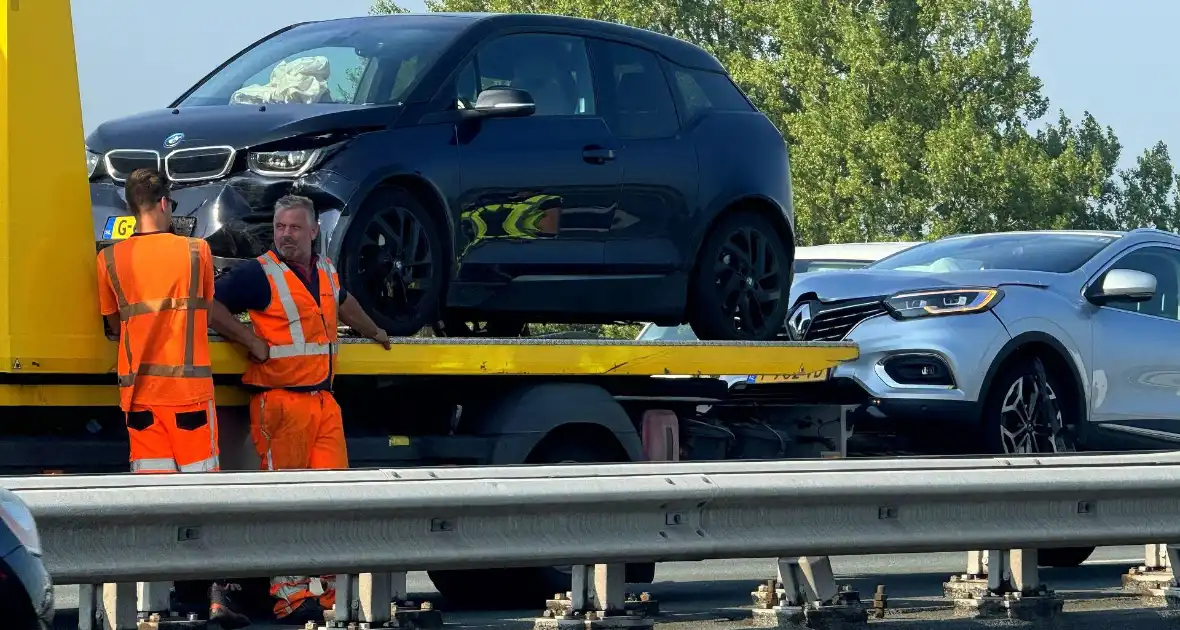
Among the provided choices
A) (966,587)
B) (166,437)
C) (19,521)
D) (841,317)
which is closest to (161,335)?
(166,437)

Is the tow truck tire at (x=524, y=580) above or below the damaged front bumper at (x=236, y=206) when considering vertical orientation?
below

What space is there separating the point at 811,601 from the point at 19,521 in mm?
3400

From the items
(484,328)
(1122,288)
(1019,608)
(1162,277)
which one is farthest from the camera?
(1162,277)

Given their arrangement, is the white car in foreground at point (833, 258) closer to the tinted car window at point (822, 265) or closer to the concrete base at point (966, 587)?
the tinted car window at point (822, 265)

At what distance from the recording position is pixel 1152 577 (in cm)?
770

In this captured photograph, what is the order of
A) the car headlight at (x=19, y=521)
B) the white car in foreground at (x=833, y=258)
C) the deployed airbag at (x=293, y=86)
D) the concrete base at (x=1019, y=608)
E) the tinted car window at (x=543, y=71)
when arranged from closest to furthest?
the car headlight at (x=19, y=521)
the concrete base at (x=1019, y=608)
the deployed airbag at (x=293, y=86)
the tinted car window at (x=543, y=71)
the white car in foreground at (x=833, y=258)

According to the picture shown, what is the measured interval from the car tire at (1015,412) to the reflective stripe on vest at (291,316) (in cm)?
443

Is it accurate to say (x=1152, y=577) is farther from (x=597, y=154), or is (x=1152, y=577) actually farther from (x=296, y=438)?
(x=296, y=438)

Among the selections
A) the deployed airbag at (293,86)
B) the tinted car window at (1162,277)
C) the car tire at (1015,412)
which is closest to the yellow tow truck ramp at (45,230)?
the deployed airbag at (293,86)

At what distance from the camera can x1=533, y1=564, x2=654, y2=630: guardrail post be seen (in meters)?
6.36

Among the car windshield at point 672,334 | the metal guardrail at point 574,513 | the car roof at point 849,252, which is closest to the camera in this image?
the metal guardrail at point 574,513

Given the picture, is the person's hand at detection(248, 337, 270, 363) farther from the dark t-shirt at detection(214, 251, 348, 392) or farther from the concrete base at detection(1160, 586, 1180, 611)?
the concrete base at detection(1160, 586, 1180, 611)

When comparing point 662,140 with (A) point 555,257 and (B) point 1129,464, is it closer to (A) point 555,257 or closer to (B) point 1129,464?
(A) point 555,257

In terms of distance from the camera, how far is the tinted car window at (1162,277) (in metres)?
12.1
